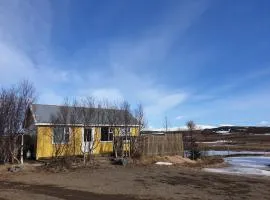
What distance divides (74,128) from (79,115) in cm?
120

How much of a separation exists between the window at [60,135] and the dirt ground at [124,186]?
20.0 ft

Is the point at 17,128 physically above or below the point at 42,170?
above

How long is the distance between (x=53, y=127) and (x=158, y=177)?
11.4 m

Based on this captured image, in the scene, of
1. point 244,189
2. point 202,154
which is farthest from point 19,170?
point 202,154

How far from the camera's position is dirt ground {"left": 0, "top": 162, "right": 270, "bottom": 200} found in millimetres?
14570

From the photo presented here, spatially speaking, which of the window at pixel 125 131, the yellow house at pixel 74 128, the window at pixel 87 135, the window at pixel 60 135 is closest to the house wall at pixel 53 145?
the yellow house at pixel 74 128

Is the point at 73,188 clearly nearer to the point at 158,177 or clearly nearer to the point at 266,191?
the point at 158,177

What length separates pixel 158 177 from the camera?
20.4 m

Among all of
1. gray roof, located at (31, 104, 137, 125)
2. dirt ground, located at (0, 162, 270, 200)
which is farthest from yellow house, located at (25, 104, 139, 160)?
dirt ground, located at (0, 162, 270, 200)

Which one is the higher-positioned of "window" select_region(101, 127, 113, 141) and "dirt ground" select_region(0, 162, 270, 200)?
"window" select_region(101, 127, 113, 141)

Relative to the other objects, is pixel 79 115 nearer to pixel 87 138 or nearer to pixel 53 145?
pixel 87 138

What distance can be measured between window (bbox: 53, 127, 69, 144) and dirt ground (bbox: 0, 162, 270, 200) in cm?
611

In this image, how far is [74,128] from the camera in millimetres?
29766

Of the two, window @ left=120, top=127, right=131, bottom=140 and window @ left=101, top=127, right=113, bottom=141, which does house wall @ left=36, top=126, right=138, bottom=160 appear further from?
window @ left=120, top=127, right=131, bottom=140
